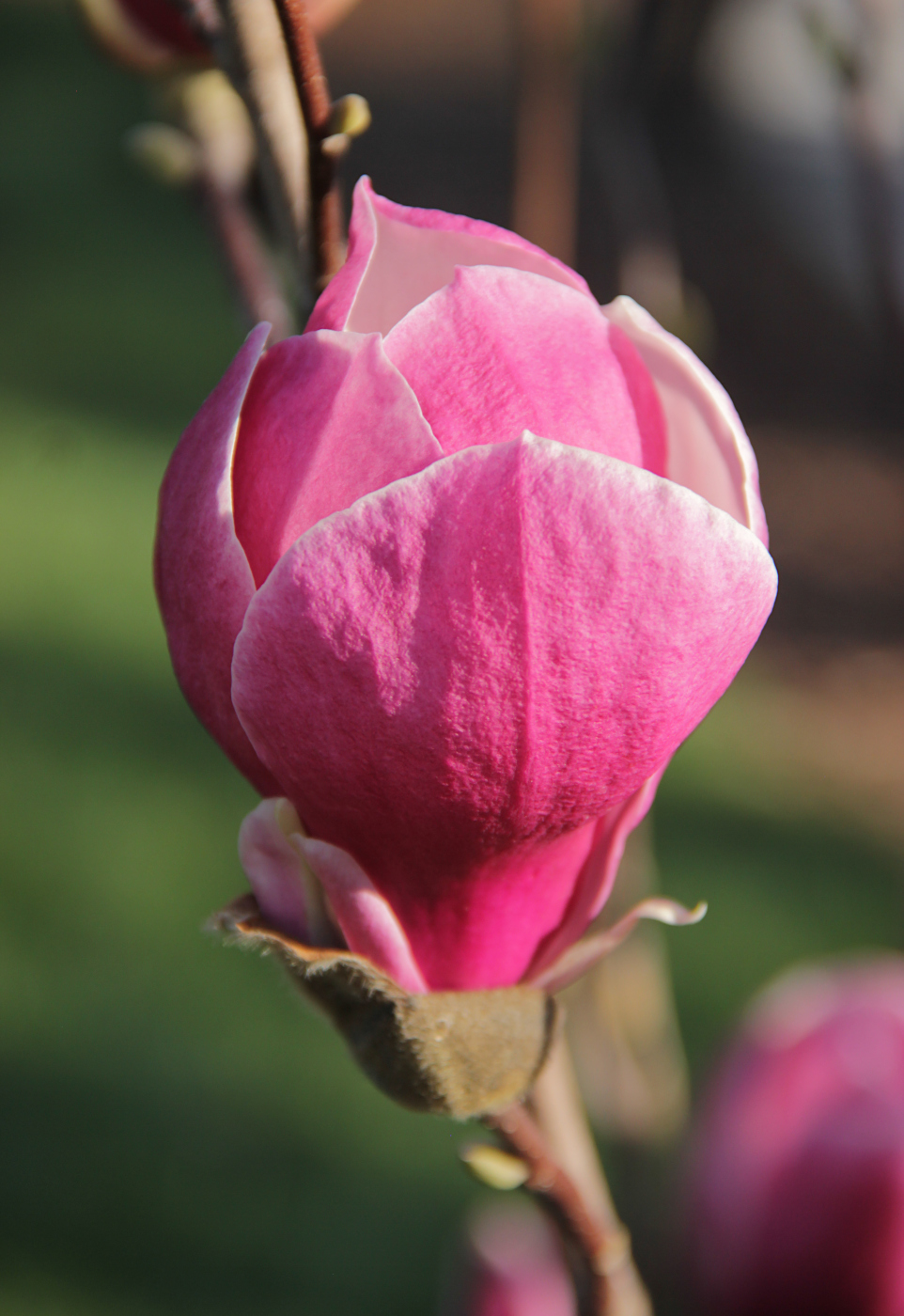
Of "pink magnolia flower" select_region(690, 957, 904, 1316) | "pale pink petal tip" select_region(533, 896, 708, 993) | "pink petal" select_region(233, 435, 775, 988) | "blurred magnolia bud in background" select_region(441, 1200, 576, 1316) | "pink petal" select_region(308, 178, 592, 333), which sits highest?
"pink petal" select_region(308, 178, 592, 333)

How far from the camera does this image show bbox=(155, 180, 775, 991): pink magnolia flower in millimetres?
232

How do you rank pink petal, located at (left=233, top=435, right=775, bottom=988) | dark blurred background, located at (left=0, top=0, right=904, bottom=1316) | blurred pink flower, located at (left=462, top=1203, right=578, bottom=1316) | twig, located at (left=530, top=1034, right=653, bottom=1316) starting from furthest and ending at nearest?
1. dark blurred background, located at (left=0, top=0, right=904, bottom=1316)
2. blurred pink flower, located at (left=462, top=1203, right=578, bottom=1316)
3. twig, located at (left=530, top=1034, right=653, bottom=1316)
4. pink petal, located at (left=233, top=435, right=775, bottom=988)

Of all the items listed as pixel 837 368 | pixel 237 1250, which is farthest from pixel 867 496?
pixel 237 1250

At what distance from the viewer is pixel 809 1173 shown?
44 centimetres

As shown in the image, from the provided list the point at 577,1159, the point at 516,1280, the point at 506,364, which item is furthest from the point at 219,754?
the point at 506,364

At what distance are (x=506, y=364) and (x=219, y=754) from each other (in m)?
1.55

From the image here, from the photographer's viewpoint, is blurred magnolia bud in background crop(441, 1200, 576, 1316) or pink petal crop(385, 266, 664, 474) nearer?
pink petal crop(385, 266, 664, 474)

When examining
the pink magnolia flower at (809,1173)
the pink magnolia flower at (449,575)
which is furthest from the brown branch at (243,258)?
the pink magnolia flower at (809,1173)

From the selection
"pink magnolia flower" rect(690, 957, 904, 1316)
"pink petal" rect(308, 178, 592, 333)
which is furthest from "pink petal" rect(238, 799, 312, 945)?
"pink magnolia flower" rect(690, 957, 904, 1316)

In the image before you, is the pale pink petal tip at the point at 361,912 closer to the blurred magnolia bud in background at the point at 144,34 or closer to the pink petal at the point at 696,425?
the pink petal at the point at 696,425

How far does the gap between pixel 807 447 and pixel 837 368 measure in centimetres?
32

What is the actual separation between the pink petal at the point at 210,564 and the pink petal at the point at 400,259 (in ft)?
0.06

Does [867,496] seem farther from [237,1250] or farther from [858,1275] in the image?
[858,1275]

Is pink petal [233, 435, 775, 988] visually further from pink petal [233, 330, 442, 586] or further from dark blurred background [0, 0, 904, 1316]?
dark blurred background [0, 0, 904, 1316]
